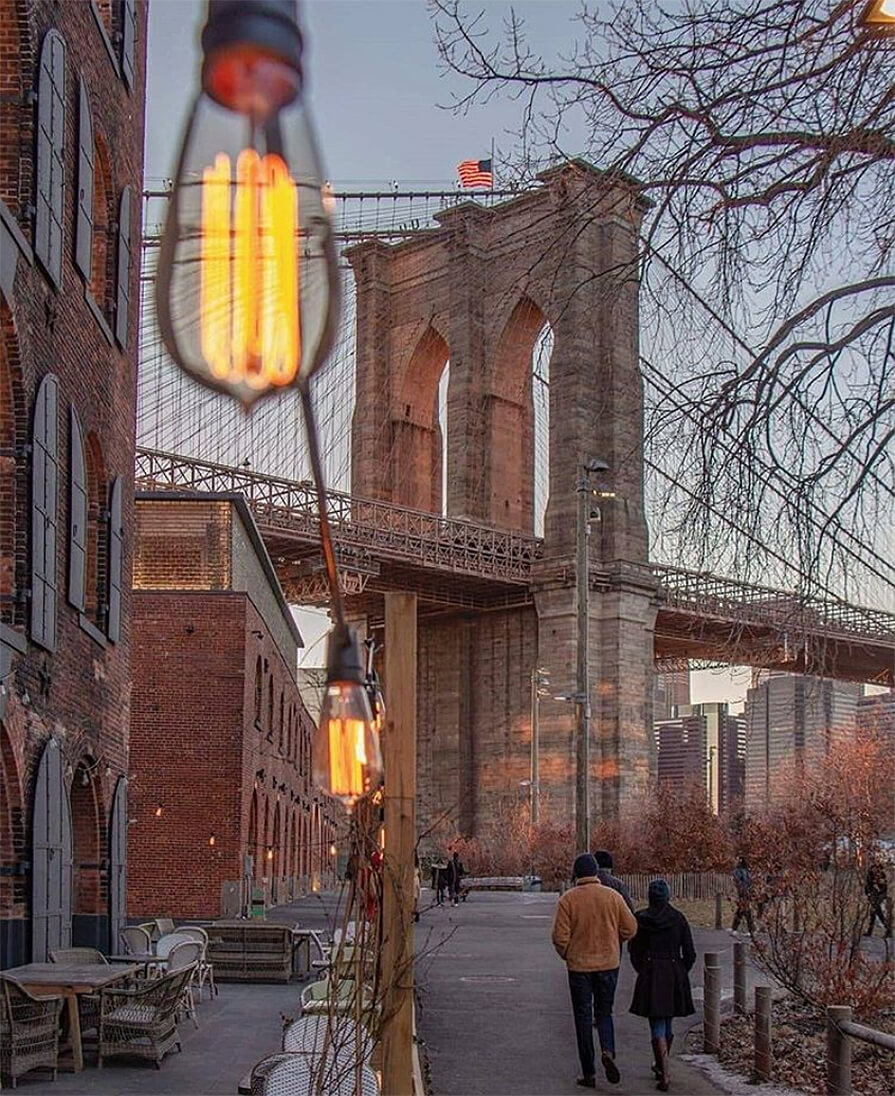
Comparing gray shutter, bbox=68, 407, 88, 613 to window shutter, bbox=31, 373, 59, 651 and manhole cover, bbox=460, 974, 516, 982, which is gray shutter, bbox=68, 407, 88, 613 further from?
manhole cover, bbox=460, 974, 516, 982

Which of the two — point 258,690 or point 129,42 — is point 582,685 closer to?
point 258,690

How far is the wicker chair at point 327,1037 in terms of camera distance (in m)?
7.66

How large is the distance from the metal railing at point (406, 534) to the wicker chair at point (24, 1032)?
46051mm

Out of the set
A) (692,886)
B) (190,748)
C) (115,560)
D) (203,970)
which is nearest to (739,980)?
(203,970)

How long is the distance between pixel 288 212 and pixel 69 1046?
37.9 feet

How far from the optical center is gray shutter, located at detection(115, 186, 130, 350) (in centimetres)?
1658

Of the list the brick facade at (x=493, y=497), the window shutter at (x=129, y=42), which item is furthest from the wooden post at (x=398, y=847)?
the brick facade at (x=493, y=497)

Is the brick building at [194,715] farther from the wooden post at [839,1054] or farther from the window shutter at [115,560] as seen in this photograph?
the wooden post at [839,1054]

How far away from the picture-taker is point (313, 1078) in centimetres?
781

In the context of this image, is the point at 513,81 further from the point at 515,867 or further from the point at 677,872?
the point at 515,867

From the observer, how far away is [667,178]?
9.80 metres

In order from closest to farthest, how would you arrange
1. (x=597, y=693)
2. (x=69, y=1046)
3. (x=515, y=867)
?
(x=69, y=1046) < (x=515, y=867) < (x=597, y=693)

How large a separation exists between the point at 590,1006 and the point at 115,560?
730cm

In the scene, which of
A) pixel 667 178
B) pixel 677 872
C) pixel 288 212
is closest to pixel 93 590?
pixel 667 178
